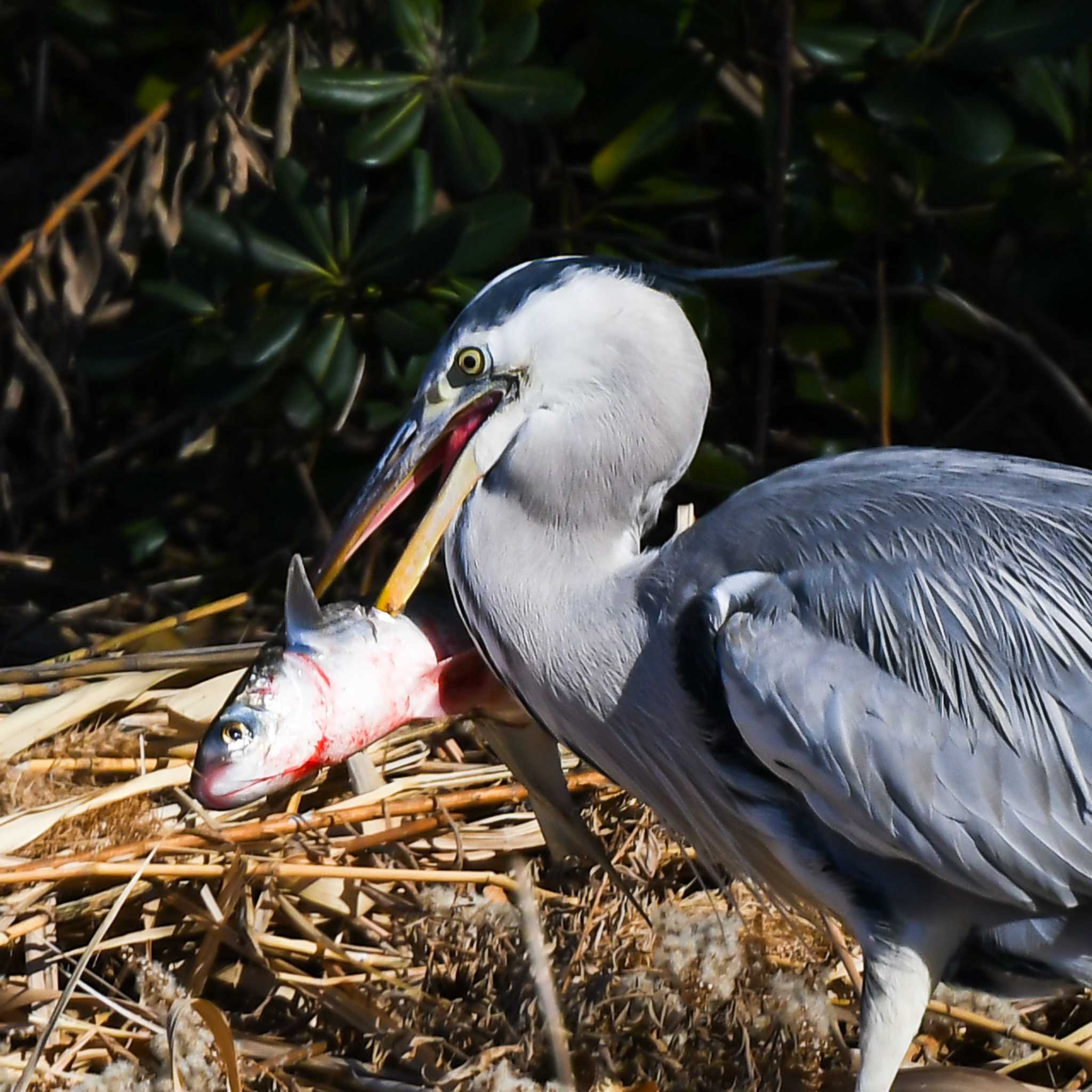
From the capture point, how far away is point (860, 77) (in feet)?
8.83

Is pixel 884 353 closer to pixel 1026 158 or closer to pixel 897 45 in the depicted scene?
pixel 1026 158

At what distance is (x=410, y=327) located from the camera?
8.21ft

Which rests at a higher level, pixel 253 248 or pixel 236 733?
pixel 253 248

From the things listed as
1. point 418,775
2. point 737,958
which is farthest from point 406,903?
point 737,958

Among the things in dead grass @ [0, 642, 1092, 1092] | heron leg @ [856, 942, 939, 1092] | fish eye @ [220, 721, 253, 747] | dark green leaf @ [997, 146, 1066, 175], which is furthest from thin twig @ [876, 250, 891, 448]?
fish eye @ [220, 721, 253, 747]

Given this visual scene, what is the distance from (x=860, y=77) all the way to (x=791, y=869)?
1.51 meters

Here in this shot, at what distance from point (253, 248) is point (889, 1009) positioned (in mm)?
1461

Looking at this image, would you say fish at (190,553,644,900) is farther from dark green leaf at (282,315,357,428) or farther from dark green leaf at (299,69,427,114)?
dark green leaf at (299,69,427,114)

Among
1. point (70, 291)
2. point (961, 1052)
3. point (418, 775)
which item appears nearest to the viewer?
point (961, 1052)

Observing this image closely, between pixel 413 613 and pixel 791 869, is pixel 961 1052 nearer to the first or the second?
pixel 791 869

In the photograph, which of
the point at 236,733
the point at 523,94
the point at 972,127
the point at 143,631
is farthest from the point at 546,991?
the point at 972,127

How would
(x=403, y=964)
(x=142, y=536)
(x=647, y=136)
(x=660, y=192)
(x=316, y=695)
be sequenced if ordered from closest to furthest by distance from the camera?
(x=316, y=695) → (x=403, y=964) → (x=647, y=136) → (x=660, y=192) → (x=142, y=536)

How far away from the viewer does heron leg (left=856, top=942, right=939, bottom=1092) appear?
161 centimetres

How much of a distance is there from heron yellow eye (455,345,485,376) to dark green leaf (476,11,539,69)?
875 millimetres
